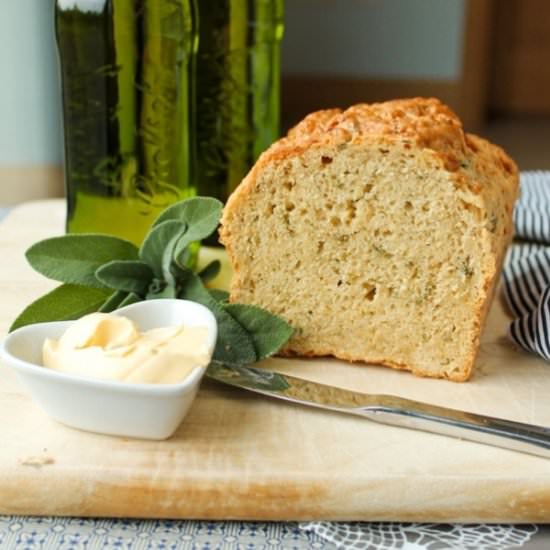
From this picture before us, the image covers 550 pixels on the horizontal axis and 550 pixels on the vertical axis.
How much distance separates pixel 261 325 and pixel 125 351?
407 millimetres

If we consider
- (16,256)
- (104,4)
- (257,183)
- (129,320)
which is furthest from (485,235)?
(16,256)

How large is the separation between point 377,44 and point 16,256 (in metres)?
5.07

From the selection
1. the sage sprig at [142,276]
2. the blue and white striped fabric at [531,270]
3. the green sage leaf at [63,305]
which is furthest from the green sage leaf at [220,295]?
the blue and white striped fabric at [531,270]

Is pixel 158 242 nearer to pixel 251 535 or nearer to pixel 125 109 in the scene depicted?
pixel 125 109

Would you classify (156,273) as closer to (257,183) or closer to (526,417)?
(257,183)

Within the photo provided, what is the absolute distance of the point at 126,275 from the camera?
6.61ft

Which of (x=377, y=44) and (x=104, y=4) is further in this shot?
(x=377, y=44)

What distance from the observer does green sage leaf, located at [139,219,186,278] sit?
1983mm

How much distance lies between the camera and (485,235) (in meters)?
1.80

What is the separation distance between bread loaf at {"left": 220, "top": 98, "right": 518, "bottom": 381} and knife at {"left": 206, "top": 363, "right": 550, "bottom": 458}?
0.22m

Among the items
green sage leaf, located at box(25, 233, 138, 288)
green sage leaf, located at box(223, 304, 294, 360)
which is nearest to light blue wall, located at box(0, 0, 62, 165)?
green sage leaf, located at box(25, 233, 138, 288)

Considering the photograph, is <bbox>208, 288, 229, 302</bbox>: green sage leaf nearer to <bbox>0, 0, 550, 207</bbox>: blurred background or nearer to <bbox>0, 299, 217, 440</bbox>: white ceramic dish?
<bbox>0, 299, 217, 440</bbox>: white ceramic dish

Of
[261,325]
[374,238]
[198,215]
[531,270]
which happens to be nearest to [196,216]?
[198,215]

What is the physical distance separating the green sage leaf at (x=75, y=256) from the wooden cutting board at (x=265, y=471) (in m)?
0.35
